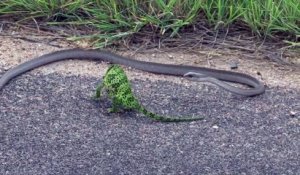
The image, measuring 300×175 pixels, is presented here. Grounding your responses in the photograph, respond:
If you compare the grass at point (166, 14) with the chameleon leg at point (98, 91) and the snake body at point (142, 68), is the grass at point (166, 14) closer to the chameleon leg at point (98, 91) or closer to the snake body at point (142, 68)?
the snake body at point (142, 68)

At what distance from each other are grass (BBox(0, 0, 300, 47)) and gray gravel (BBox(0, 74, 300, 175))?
2.04 feet

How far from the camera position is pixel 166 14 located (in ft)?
19.1

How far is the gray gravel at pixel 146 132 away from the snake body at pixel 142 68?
0.20 feet

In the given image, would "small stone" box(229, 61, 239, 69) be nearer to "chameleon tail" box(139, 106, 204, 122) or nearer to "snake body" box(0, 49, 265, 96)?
"snake body" box(0, 49, 265, 96)

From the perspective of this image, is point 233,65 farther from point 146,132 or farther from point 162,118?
point 146,132

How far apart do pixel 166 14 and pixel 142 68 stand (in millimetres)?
550

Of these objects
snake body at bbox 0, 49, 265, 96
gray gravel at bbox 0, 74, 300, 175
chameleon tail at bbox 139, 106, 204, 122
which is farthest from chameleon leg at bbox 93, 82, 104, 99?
snake body at bbox 0, 49, 265, 96

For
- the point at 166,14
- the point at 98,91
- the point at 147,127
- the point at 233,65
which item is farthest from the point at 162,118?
the point at 166,14

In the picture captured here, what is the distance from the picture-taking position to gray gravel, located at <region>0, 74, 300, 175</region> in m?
4.36

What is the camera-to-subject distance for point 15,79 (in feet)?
17.4

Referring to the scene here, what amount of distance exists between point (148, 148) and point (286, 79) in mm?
1362

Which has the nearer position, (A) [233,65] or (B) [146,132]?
(B) [146,132]

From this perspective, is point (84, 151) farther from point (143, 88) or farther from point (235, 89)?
point (235, 89)

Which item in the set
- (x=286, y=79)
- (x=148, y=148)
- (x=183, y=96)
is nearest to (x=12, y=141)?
(x=148, y=148)
